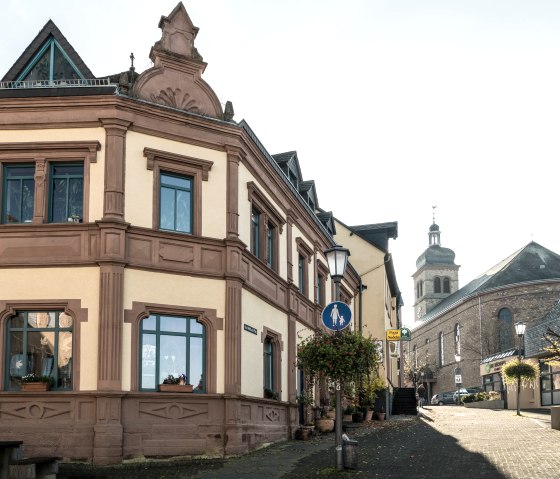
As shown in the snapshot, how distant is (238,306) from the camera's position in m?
19.1

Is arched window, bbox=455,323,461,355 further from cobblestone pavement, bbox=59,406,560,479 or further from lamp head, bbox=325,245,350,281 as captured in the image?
lamp head, bbox=325,245,350,281

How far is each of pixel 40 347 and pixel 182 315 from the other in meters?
3.17

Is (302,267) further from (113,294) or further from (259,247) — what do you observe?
(113,294)

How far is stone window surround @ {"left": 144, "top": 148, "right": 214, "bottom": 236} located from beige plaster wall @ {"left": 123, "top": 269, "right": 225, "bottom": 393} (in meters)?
1.17

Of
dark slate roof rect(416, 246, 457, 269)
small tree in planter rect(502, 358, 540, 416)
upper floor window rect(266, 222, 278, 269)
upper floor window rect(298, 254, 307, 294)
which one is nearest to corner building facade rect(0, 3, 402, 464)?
upper floor window rect(266, 222, 278, 269)

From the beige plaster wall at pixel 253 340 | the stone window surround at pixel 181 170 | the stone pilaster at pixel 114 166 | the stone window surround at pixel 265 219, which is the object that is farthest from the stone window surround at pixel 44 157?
the beige plaster wall at pixel 253 340

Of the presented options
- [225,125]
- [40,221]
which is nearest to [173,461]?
[40,221]

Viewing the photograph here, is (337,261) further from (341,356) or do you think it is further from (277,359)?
(277,359)

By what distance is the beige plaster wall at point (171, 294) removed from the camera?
17.3 metres

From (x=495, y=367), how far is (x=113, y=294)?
4618cm

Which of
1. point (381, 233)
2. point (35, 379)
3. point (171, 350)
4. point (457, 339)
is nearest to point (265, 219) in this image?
point (171, 350)

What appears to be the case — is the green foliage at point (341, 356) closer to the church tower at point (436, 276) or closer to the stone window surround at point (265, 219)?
the stone window surround at point (265, 219)

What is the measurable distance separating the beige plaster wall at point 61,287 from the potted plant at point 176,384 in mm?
1789

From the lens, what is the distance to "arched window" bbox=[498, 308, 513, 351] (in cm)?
8056
